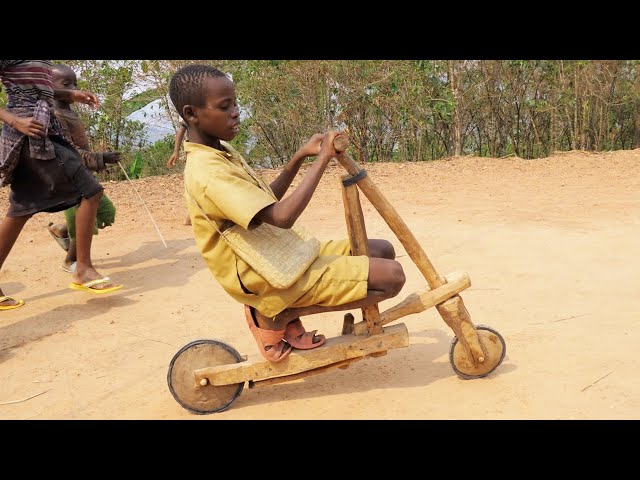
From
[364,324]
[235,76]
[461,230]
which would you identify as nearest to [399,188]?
[461,230]

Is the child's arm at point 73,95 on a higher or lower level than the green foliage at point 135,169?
higher

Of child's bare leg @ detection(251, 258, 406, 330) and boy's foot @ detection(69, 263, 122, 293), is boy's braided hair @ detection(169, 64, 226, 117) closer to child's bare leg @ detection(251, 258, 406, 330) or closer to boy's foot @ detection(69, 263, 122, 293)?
child's bare leg @ detection(251, 258, 406, 330)

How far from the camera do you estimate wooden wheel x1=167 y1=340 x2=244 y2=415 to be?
3033 millimetres

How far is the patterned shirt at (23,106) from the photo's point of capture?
4.50 meters

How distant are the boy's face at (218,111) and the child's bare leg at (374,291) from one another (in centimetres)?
84

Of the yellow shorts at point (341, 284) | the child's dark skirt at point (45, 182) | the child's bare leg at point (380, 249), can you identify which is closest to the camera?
the yellow shorts at point (341, 284)

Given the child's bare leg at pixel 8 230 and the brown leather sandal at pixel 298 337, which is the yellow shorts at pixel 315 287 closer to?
the brown leather sandal at pixel 298 337

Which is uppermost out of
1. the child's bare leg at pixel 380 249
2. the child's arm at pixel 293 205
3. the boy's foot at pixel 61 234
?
the child's arm at pixel 293 205

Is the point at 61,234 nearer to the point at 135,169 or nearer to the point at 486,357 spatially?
the point at 486,357

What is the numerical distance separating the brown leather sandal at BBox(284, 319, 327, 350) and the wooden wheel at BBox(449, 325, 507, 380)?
0.66m

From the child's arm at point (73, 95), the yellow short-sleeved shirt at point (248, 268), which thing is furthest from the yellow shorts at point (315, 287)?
the child's arm at point (73, 95)

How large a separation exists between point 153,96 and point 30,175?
5.90m

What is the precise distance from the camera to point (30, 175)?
466 cm

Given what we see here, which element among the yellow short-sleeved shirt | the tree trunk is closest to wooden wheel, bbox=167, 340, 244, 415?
the yellow short-sleeved shirt
